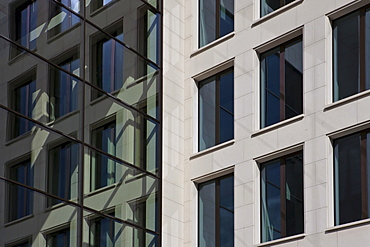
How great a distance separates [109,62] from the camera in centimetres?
2458

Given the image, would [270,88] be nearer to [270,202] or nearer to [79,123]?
[270,202]

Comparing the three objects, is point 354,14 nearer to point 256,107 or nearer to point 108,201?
point 256,107

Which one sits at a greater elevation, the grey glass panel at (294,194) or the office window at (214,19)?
the office window at (214,19)

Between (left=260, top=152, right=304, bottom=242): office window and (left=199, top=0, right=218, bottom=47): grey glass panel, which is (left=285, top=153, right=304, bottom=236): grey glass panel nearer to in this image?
(left=260, top=152, right=304, bottom=242): office window

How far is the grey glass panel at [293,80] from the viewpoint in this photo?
23.4m

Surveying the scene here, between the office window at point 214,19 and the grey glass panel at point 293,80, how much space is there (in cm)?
274

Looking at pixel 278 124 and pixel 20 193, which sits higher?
pixel 278 124

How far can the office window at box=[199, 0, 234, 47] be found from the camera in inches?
1030

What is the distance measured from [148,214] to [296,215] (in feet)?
15.4

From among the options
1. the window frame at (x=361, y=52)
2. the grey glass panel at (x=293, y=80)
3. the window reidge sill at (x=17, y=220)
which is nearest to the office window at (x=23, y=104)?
the window reidge sill at (x=17, y=220)

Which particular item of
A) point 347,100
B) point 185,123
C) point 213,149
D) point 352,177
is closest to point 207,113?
point 185,123

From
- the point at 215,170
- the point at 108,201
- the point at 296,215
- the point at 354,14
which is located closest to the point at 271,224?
the point at 296,215

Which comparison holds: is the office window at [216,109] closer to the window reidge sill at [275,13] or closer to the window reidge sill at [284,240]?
the window reidge sill at [275,13]

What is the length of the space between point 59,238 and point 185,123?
6.63 m
